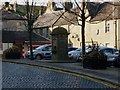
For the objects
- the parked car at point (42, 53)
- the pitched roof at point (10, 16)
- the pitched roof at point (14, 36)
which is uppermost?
the pitched roof at point (10, 16)

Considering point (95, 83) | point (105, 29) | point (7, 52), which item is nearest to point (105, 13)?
point (105, 29)

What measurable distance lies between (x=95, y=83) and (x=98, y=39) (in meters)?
43.0

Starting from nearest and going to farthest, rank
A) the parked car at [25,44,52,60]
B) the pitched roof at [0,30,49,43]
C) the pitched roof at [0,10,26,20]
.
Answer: the parked car at [25,44,52,60]
the pitched roof at [0,30,49,43]
the pitched roof at [0,10,26,20]

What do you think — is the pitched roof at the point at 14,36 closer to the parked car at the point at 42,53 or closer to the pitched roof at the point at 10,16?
the pitched roof at the point at 10,16

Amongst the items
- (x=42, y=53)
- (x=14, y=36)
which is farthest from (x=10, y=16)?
(x=42, y=53)

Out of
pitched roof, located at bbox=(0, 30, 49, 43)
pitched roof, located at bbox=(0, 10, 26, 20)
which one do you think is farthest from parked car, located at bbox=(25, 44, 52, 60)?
pitched roof, located at bbox=(0, 10, 26, 20)

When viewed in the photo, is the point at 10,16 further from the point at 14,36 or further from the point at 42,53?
the point at 42,53

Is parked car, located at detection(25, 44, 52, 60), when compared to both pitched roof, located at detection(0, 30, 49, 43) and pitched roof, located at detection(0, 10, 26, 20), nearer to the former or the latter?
Answer: pitched roof, located at detection(0, 30, 49, 43)

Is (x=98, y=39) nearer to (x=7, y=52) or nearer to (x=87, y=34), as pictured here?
(x=87, y=34)

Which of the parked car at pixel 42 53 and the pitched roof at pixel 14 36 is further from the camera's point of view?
the pitched roof at pixel 14 36

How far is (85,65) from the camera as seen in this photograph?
20.0m

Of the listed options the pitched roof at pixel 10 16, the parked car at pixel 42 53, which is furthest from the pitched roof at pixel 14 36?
the parked car at pixel 42 53

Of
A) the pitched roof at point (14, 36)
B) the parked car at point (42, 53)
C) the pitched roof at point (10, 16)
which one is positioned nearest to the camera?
the parked car at point (42, 53)

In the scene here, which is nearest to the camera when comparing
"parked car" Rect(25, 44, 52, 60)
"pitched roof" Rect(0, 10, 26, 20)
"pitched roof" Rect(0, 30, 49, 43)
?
"parked car" Rect(25, 44, 52, 60)
